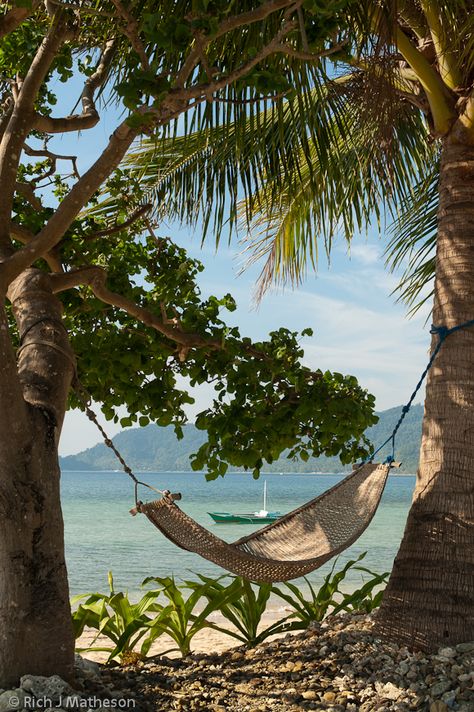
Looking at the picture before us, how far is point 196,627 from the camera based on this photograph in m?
3.91

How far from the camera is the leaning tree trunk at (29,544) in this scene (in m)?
2.84

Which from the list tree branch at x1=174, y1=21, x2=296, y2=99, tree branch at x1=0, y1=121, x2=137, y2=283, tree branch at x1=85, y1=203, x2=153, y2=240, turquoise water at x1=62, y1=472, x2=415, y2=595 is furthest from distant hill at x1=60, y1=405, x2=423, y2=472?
tree branch at x1=174, y1=21, x2=296, y2=99

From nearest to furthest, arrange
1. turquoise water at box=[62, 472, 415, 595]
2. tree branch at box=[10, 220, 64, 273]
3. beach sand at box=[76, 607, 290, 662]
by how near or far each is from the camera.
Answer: tree branch at box=[10, 220, 64, 273] < beach sand at box=[76, 607, 290, 662] < turquoise water at box=[62, 472, 415, 595]

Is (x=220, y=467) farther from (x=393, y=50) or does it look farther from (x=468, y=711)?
(x=393, y=50)

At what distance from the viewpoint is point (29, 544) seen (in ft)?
9.53

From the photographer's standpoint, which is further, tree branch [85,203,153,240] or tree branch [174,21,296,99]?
tree branch [85,203,153,240]

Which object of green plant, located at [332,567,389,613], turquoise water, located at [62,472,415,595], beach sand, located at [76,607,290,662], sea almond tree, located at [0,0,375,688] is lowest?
turquoise water, located at [62,472,415,595]

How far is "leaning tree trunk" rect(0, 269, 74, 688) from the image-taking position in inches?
112

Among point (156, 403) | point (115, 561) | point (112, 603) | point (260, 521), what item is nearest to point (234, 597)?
point (112, 603)

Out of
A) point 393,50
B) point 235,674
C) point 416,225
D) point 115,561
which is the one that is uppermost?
point 393,50

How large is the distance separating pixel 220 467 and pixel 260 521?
2158 cm

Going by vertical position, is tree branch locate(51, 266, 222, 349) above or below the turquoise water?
above

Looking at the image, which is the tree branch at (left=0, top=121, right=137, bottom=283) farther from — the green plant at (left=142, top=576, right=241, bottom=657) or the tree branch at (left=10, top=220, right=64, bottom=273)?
the green plant at (left=142, top=576, right=241, bottom=657)

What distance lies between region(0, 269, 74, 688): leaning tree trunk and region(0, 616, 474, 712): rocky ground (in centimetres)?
12
